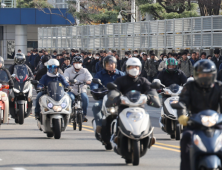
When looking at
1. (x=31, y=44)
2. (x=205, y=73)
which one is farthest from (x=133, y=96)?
(x=31, y=44)

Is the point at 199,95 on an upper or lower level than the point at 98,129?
upper

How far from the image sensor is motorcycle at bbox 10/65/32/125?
15.5 m

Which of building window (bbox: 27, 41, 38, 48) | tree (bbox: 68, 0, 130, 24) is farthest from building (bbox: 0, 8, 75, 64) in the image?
tree (bbox: 68, 0, 130, 24)

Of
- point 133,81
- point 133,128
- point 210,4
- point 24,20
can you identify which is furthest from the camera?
point 24,20

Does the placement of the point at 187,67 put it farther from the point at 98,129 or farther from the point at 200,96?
the point at 200,96

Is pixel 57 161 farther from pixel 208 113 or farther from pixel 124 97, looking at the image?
pixel 208 113

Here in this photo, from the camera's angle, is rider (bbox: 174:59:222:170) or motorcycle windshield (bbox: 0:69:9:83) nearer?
rider (bbox: 174:59:222:170)

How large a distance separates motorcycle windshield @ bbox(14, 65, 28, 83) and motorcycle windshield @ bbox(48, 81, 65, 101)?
9.88 feet

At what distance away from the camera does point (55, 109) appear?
12500 mm

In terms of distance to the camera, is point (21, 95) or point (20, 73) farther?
point (20, 73)

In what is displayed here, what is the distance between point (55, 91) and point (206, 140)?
6195 mm

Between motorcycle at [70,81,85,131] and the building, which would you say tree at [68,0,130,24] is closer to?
the building

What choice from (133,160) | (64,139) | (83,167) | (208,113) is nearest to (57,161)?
(83,167)

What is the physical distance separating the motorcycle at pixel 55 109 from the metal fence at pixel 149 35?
13.1m
